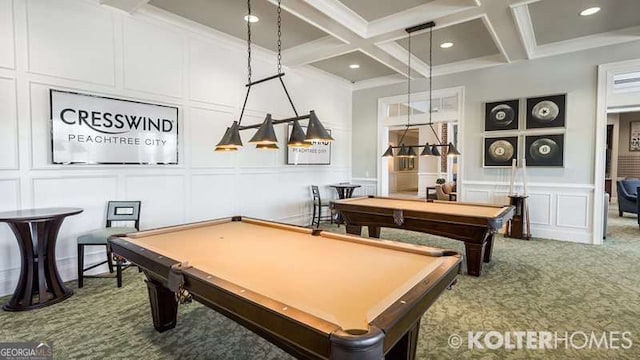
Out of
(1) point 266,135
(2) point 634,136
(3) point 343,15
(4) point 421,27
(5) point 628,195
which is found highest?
(3) point 343,15

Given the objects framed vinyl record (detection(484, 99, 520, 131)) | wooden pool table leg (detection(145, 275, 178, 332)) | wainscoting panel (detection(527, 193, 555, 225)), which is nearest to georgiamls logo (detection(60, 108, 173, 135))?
wooden pool table leg (detection(145, 275, 178, 332))

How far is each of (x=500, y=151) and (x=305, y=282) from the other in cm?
543

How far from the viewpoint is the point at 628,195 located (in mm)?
7137

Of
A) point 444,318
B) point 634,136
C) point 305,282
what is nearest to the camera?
point 305,282

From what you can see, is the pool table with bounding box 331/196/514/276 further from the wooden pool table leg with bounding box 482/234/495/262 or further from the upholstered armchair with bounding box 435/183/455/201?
the upholstered armchair with bounding box 435/183/455/201

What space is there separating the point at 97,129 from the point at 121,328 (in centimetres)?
230

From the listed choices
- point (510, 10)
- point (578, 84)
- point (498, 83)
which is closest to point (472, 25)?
point (510, 10)

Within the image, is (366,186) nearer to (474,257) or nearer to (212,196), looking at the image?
(212,196)

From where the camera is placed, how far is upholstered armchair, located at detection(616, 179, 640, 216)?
705 centimetres

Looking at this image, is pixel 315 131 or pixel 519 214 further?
pixel 519 214

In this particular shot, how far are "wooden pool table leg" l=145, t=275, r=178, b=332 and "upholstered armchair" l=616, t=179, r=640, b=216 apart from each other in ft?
29.8

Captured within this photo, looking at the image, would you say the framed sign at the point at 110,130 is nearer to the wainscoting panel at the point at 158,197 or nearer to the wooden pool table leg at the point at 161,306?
the wainscoting panel at the point at 158,197

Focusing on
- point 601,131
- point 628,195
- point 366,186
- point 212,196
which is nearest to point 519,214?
point 601,131

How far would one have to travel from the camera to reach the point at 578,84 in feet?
16.8
